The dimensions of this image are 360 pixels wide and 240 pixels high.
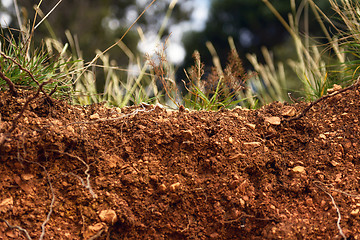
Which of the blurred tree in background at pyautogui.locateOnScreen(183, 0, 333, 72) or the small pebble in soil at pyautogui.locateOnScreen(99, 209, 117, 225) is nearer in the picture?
the small pebble in soil at pyautogui.locateOnScreen(99, 209, 117, 225)

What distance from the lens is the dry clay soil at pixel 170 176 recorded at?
4.98ft

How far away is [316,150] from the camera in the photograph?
5.80 feet

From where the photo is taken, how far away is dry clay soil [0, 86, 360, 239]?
4.98 ft

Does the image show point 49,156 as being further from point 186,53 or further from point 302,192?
point 186,53

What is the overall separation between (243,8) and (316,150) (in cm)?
931

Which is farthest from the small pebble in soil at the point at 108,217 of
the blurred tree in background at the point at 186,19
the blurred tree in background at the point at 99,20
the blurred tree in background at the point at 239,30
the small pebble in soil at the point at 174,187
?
the blurred tree in background at the point at 239,30

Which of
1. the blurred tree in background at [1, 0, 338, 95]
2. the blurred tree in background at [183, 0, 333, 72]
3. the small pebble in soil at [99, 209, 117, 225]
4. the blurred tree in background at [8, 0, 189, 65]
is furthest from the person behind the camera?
the blurred tree in background at [183, 0, 333, 72]

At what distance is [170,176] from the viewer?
1.64 m

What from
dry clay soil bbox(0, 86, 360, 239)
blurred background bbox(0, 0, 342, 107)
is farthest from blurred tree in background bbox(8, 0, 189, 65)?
dry clay soil bbox(0, 86, 360, 239)

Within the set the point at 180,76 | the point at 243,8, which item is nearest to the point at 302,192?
the point at 180,76

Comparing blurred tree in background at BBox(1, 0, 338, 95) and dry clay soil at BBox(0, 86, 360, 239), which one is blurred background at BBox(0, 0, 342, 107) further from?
dry clay soil at BBox(0, 86, 360, 239)

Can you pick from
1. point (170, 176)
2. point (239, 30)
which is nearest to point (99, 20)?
point (239, 30)

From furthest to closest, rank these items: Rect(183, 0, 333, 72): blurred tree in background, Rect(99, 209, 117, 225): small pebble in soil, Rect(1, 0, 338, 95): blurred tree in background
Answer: Rect(183, 0, 333, 72): blurred tree in background, Rect(1, 0, 338, 95): blurred tree in background, Rect(99, 209, 117, 225): small pebble in soil

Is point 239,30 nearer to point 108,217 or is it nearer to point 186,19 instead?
point 186,19
